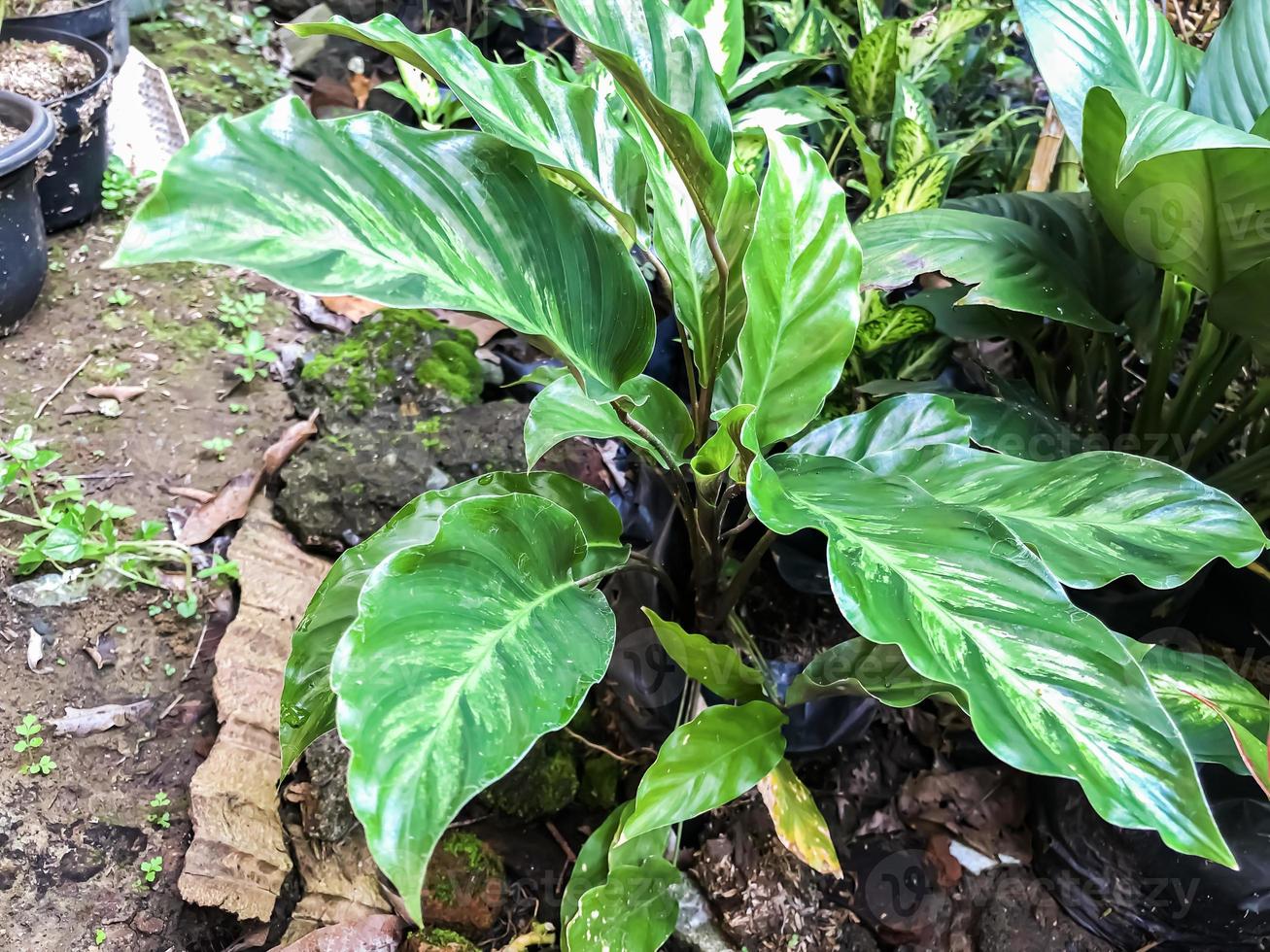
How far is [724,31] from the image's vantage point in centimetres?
144

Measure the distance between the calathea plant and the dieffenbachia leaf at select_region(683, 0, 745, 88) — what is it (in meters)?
0.57

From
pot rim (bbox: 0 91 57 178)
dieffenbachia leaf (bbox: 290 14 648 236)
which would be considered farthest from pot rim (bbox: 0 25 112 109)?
dieffenbachia leaf (bbox: 290 14 648 236)

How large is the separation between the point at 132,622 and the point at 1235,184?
1546mm

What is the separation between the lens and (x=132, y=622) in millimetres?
1269

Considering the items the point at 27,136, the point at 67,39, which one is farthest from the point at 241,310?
the point at 67,39

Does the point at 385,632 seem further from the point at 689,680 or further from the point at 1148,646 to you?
the point at 1148,646

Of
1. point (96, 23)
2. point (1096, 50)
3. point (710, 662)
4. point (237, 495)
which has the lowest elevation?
point (237, 495)

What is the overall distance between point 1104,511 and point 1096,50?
27.2 inches

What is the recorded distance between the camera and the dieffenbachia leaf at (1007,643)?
595mm

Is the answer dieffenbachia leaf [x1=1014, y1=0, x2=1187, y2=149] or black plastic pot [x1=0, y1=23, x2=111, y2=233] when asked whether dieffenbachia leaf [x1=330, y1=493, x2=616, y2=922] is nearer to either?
dieffenbachia leaf [x1=1014, y1=0, x2=1187, y2=149]

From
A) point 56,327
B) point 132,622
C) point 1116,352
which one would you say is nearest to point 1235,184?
point 1116,352

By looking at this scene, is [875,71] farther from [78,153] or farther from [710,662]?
[78,153]

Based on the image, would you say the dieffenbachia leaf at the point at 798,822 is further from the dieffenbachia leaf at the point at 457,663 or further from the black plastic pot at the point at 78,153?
the black plastic pot at the point at 78,153

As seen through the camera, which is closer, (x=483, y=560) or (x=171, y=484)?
(x=483, y=560)
